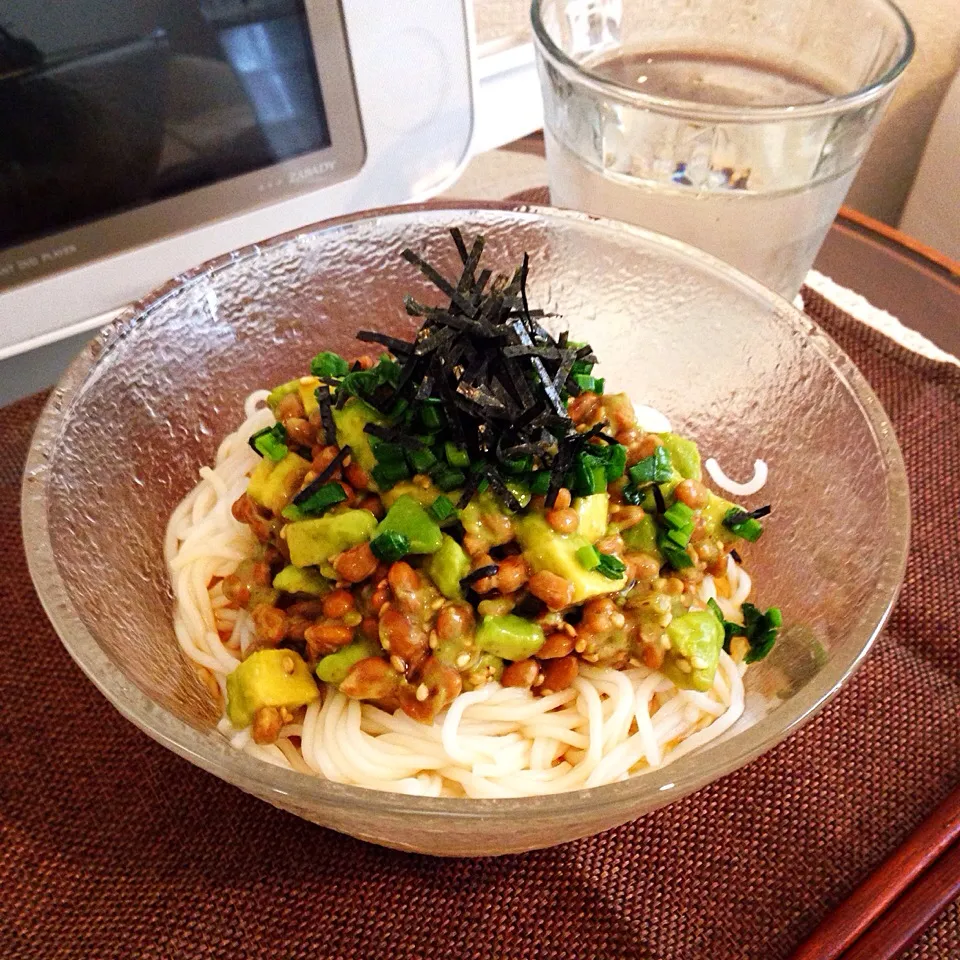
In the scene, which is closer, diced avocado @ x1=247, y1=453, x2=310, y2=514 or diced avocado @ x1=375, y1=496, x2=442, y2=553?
diced avocado @ x1=375, y1=496, x2=442, y2=553

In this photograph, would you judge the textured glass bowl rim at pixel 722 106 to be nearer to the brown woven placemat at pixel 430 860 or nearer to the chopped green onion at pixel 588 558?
the chopped green onion at pixel 588 558

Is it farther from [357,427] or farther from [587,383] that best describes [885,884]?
[357,427]

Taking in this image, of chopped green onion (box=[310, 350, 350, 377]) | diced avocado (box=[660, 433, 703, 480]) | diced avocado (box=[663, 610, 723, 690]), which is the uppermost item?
chopped green onion (box=[310, 350, 350, 377])

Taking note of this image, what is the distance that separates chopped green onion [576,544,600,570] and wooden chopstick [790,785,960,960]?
2.14 ft

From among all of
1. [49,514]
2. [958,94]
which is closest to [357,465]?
[49,514]

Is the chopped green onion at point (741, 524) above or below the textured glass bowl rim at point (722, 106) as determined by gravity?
below

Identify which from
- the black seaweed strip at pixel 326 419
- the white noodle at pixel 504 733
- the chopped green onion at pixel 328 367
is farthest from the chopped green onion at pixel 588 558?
the chopped green onion at pixel 328 367

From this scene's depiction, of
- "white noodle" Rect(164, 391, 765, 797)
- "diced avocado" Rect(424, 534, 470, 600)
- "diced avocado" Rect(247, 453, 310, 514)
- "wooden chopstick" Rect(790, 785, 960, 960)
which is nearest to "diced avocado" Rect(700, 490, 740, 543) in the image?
"white noodle" Rect(164, 391, 765, 797)

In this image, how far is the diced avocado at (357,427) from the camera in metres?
1.52

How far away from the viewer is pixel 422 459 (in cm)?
144

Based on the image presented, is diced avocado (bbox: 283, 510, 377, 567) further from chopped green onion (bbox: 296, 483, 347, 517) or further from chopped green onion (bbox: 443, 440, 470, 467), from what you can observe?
chopped green onion (bbox: 443, 440, 470, 467)

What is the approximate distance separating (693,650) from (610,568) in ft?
0.62

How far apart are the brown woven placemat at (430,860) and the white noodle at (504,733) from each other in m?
0.15

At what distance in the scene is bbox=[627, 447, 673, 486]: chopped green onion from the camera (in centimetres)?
152
